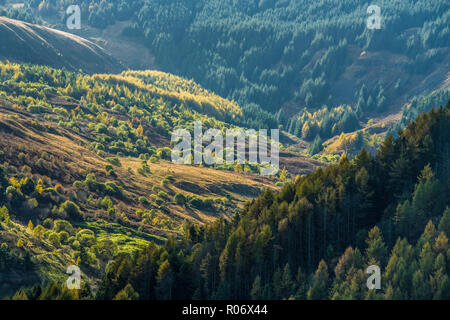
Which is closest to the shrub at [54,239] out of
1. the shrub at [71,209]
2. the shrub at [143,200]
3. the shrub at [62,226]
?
the shrub at [62,226]

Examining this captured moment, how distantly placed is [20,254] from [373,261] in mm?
51494

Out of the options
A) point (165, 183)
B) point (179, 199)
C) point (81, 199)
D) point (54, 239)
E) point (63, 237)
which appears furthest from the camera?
point (165, 183)

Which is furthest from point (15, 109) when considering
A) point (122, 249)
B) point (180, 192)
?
point (122, 249)

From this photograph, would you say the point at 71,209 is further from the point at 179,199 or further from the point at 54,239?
the point at 179,199

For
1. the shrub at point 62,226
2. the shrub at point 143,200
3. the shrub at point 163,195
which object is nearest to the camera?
the shrub at point 62,226

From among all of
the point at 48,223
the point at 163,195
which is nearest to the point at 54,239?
the point at 48,223

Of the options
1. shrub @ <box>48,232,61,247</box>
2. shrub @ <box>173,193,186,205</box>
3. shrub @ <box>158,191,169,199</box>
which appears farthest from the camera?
shrub @ <box>173,193,186,205</box>

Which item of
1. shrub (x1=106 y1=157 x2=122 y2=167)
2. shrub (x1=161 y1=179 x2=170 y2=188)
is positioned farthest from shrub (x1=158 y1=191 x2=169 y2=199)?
shrub (x1=106 y1=157 x2=122 y2=167)

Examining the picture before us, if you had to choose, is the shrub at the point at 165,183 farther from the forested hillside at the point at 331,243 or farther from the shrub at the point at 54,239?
the shrub at the point at 54,239

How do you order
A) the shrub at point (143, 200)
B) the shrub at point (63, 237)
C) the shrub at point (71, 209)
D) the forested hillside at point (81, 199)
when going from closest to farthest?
1. the forested hillside at point (81, 199)
2. the shrub at point (63, 237)
3. the shrub at point (71, 209)
4. the shrub at point (143, 200)

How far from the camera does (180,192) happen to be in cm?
16675

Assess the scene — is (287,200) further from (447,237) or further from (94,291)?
(94,291)

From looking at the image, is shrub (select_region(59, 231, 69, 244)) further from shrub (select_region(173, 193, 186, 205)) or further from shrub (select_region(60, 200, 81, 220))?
shrub (select_region(173, 193, 186, 205))
